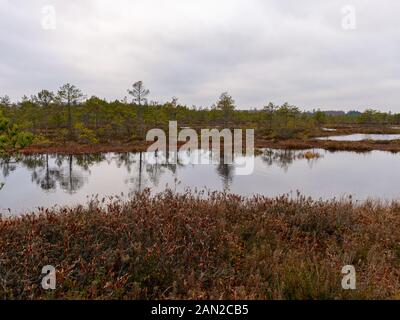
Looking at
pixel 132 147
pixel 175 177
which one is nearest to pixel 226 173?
pixel 175 177

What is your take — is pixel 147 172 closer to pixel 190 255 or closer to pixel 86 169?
pixel 86 169

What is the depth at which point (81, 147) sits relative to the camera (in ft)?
106

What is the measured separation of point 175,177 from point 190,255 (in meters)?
8.95

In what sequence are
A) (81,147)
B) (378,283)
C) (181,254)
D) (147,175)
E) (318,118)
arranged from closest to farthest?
(378,283), (181,254), (147,175), (81,147), (318,118)

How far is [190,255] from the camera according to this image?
435 cm

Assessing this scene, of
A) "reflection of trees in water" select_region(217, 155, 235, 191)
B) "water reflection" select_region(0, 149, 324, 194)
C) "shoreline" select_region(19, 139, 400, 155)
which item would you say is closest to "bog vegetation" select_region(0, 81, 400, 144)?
"shoreline" select_region(19, 139, 400, 155)

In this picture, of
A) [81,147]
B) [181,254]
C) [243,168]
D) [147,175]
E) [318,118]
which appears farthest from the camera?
[318,118]

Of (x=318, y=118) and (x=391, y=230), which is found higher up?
(x=318, y=118)

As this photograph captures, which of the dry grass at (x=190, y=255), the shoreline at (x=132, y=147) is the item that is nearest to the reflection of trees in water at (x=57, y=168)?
the shoreline at (x=132, y=147)

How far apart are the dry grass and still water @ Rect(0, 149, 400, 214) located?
238 inches

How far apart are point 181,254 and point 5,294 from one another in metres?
2.23

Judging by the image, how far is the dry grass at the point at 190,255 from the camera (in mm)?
3459

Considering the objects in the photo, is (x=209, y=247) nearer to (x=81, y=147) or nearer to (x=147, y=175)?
(x=147, y=175)
